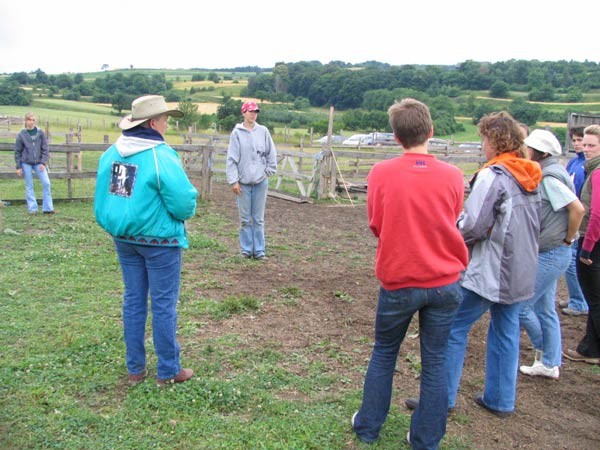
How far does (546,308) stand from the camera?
175 inches

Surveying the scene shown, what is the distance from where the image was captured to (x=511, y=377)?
12.6 ft

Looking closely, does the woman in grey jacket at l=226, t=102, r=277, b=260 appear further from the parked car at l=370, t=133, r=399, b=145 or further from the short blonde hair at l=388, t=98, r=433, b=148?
the parked car at l=370, t=133, r=399, b=145

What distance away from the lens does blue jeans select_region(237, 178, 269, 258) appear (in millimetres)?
7703

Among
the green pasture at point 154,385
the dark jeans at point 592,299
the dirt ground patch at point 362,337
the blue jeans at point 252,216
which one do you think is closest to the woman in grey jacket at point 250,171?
the blue jeans at point 252,216

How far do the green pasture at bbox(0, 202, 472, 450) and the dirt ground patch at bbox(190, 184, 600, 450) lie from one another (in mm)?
127

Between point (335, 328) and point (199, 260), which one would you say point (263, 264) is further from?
point (335, 328)

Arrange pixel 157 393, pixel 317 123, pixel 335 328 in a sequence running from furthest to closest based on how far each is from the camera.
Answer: pixel 317 123 → pixel 335 328 → pixel 157 393

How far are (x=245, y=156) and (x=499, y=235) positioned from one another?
4613 mm

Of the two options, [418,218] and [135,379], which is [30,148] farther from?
[418,218]

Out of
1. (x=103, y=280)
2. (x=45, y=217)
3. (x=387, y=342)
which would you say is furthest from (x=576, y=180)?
(x=45, y=217)

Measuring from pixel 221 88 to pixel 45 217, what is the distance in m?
51.3

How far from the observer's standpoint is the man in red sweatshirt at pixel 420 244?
297 centimetres

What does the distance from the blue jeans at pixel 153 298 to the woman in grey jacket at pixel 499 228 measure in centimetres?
192

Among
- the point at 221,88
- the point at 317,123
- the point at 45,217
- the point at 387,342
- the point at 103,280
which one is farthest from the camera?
the point at 221,88
